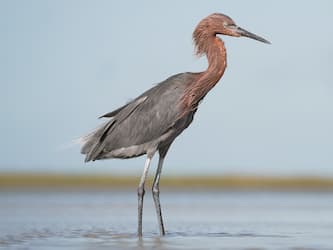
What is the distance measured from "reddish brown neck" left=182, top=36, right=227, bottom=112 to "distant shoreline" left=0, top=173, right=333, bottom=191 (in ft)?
72.0

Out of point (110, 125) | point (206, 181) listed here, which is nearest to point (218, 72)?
point (110, 125)

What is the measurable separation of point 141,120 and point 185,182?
25932mm

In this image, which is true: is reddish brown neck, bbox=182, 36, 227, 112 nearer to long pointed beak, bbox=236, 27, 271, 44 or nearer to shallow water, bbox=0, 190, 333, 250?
long pointed beak, bbox=236, 27, 271, 44

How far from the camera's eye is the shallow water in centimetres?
1152

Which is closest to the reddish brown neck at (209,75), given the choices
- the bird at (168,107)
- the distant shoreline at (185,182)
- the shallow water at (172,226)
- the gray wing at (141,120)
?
the bird at (168,107)

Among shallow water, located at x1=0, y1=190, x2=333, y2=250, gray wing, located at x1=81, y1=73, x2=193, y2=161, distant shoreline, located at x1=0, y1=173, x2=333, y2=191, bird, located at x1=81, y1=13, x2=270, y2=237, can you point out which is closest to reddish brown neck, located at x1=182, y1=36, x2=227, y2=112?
bird, located at x1=81, y1=13, x2=270, y2=237

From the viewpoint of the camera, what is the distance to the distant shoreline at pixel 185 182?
3600 centimetres

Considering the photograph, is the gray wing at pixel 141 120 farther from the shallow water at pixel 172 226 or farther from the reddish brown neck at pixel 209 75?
the shallow water at pixel 172 226

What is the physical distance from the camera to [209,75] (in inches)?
520

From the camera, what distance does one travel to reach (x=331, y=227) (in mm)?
14164

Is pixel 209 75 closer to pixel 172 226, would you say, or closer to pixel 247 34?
pixel 247 34

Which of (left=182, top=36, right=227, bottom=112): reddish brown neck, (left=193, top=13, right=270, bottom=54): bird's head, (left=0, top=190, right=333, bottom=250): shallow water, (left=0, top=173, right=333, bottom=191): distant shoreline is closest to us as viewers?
(left=0, top=190, right=333, bottom=250): shallow water

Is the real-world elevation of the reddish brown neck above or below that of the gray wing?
above

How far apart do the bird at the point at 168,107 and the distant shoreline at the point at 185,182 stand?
2146 centimetres
